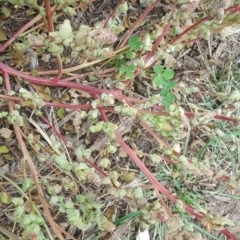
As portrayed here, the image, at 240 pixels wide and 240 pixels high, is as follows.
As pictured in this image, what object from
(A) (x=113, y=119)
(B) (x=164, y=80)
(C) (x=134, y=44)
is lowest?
(A) (x=113, y=119)

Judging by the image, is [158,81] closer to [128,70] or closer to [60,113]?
[128,70]

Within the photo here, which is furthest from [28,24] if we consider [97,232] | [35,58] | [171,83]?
[97,232]

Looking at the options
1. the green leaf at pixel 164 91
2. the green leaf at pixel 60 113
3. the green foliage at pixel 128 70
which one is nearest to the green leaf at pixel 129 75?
the green foliage at pixel 128 70

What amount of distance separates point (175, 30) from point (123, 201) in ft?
2.14

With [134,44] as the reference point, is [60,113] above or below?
below

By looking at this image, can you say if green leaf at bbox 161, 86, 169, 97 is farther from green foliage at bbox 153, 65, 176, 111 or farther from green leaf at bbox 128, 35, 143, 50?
green leaf at bbox 128, 35, 143, 50

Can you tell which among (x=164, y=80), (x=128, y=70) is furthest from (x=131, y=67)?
(x=164, y=80)

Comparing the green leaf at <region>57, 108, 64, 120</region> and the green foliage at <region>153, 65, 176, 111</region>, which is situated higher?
the green foliage at <region>153, 65, 176, 111</region>

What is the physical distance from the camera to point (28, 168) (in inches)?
66.1

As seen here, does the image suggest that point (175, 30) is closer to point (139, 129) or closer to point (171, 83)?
point (171, 83)

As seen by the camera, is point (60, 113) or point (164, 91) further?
point (60, 113)

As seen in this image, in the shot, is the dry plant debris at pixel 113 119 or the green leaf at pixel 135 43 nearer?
the dry plant debris at pixel 113 119

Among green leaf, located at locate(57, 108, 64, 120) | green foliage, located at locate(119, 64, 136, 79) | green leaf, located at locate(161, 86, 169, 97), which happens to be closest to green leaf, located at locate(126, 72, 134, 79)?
green foliage, located at locate(119, 64, 136, 79)

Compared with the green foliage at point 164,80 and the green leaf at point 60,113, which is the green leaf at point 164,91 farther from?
the green leaf at point 60,113
